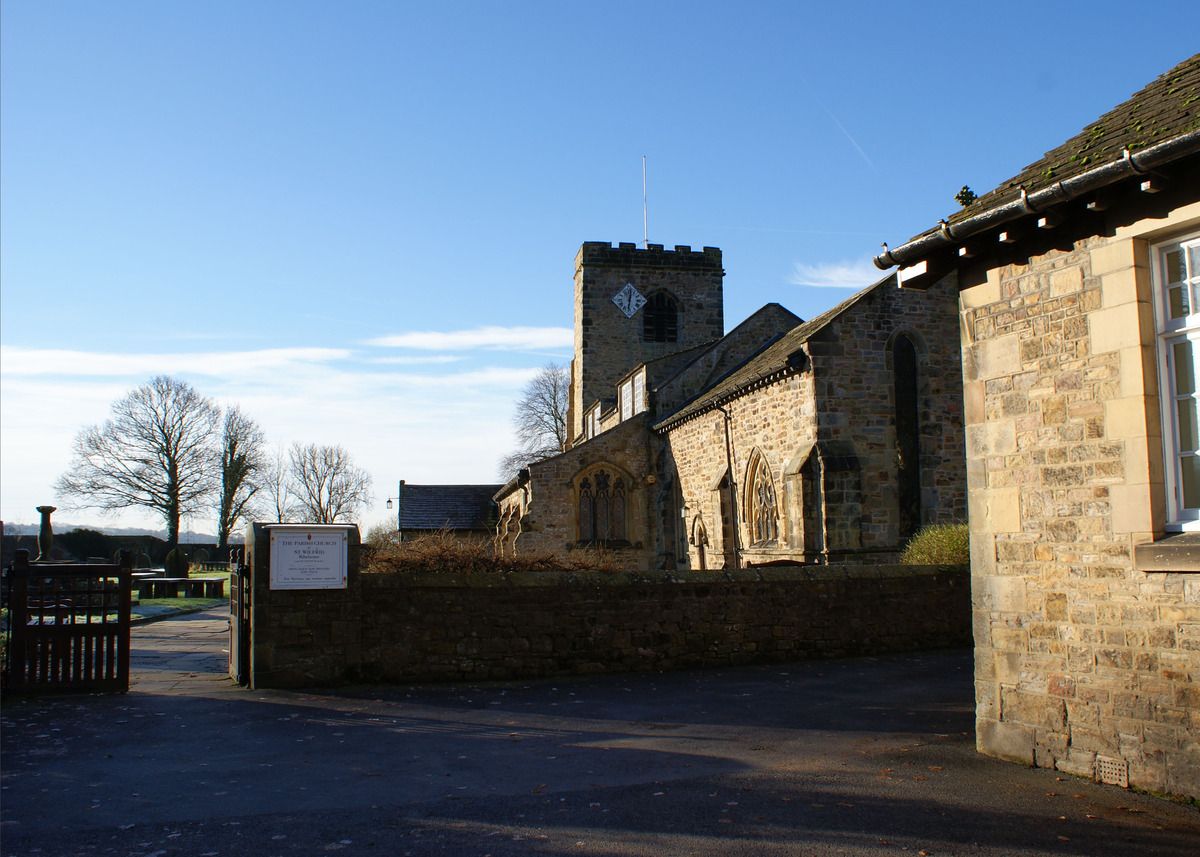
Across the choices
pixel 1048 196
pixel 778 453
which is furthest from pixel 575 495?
pixel 1048 196

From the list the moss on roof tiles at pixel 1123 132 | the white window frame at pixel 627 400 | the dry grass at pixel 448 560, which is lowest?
the dry grass at pixel 448 560

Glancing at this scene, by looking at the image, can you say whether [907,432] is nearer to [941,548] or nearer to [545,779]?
[941,548]

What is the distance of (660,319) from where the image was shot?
131 ft

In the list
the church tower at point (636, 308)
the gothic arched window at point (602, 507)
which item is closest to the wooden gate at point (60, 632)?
the gothic arched window at point (602, 507)

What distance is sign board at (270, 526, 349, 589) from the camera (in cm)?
1005

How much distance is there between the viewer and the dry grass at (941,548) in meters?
13.6

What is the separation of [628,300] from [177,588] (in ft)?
69.4

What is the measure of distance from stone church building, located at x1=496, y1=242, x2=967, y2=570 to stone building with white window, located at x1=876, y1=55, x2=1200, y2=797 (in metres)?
10.5

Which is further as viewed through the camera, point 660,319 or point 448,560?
point 660,319

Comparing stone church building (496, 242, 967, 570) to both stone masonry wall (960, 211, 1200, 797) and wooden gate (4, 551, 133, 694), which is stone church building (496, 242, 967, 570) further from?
wooden gate (4, 551, 133, 694)

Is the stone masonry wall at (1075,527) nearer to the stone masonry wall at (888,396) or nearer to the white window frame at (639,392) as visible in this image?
the stone masonry wall at (888,396)

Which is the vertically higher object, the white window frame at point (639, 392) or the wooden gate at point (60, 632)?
the white window frame at point (639, 392)

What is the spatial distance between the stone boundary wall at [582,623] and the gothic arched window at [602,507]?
16312mm

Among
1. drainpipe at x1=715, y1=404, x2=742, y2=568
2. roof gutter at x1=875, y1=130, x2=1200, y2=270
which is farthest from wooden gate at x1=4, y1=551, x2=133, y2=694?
drainpipe at x1=715, y1=404, x2=742, y2=568
